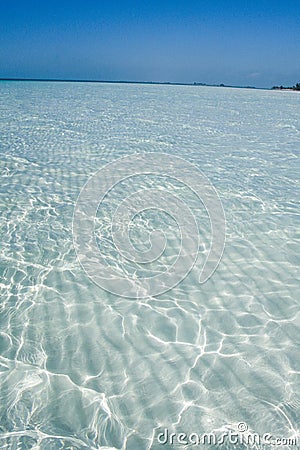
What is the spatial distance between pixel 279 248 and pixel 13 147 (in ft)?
35.0

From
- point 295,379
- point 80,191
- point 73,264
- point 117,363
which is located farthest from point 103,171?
point 295,379

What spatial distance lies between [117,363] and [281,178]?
807cm

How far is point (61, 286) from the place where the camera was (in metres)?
4.85

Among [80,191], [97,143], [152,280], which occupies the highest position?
[97,143]

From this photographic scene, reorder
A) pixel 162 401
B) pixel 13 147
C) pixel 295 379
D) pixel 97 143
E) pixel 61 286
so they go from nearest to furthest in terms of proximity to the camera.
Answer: pixel 162 401
pixel 295 379
pixel 61 286
pixel 13 147
pixel 97 143

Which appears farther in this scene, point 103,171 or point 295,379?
Result: point 103,171

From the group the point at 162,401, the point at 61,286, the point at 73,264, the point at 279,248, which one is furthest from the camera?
the point at 279,248

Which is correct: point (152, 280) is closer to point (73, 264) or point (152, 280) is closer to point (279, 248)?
point (73, 264)

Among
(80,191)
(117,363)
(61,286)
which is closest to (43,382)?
(117,363)

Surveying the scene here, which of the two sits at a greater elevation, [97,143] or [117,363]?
[97,143]

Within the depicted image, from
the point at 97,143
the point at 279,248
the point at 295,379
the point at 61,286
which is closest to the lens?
the point at 295,379

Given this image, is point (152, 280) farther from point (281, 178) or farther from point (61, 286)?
point (281, 178)

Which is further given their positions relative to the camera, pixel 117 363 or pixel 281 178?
pixel 281 178

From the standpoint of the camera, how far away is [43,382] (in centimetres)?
335
